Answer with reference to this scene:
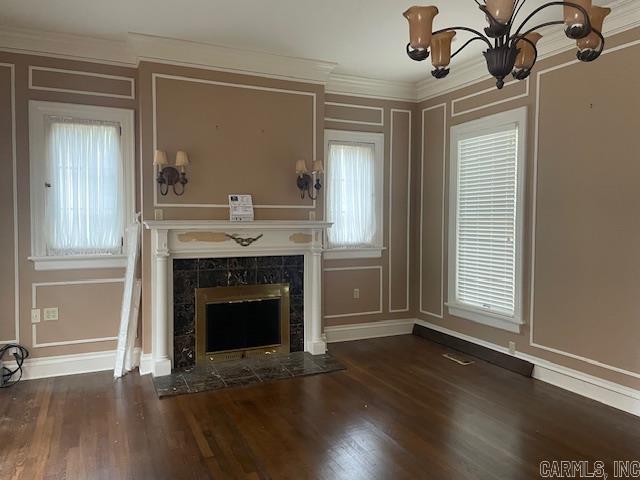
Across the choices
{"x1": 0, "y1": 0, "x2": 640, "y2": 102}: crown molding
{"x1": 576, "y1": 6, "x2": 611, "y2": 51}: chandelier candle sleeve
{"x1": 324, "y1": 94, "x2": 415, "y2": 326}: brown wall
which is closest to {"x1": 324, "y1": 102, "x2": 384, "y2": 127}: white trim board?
{"x1": 324, "y1": 94, "x2": 415, "y2": 326}: brown wall

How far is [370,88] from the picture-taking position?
5.21m

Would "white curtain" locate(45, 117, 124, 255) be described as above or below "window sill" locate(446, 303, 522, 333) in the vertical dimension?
A: above

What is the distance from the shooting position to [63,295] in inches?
159

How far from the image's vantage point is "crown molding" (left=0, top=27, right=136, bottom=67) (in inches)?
149

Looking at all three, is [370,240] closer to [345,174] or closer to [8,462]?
[345,174]

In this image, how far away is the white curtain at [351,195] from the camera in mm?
5113

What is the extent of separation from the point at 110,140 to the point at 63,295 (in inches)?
56.3

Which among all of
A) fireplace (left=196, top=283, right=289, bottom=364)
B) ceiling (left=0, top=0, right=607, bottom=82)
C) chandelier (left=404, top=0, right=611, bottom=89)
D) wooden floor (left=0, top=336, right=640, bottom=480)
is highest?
ceiling (left=0, top=0, right=607, bottom=82)

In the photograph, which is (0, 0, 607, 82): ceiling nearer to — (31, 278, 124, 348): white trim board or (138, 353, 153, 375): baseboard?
(31, 278, 124, 348): white trim board

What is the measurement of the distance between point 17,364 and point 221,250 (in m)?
1.93

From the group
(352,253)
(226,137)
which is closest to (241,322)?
(352,253)

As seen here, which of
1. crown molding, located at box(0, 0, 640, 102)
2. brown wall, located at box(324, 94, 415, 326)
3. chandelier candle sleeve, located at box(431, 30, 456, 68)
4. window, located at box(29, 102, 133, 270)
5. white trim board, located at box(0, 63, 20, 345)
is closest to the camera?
chandelier candle sleeve, located at box(431, 30, 456, 68)

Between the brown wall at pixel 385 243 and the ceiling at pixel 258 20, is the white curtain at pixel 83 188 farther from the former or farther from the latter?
the brown wall at pixel 385 243

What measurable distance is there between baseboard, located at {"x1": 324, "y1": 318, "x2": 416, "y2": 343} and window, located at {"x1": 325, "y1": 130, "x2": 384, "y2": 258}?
2.64 ft
